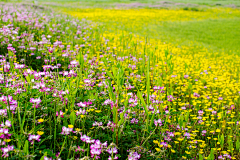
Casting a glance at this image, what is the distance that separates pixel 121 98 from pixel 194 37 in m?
13.5

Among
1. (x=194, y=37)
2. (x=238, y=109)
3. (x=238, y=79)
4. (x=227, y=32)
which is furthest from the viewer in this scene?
(x=227, y=32)

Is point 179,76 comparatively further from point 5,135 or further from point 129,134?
point 5,135

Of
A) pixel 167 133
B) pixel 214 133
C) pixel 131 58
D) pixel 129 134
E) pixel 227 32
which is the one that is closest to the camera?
pixel 129 134

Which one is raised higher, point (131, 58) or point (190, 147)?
point (131, 58)

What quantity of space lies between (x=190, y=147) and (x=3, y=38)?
551cm

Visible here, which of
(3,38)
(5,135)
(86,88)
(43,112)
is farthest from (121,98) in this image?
(3,38)

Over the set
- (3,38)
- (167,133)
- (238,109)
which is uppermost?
(3,38)

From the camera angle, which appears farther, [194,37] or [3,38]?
[194,37]

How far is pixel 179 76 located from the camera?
5668 millimetres

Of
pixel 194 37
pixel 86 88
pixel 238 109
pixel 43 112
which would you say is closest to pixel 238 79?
pixel 238 109

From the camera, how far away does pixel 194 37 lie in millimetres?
14914

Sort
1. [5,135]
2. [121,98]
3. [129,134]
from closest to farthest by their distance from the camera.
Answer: [5,135], [129,134], [121,98]

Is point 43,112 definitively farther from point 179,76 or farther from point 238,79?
point 238,79

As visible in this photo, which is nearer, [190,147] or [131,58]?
[190,147]
